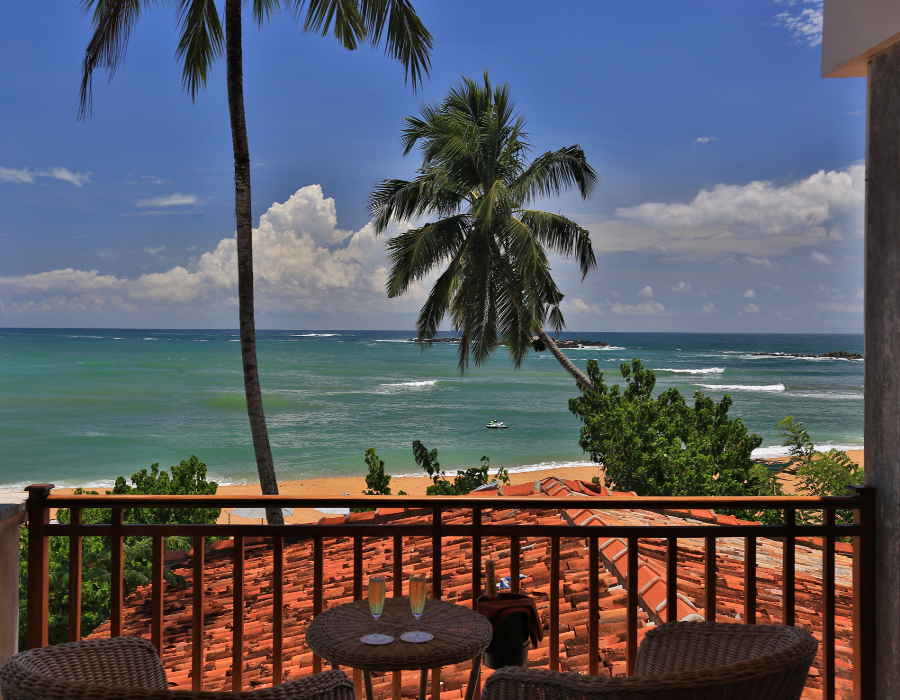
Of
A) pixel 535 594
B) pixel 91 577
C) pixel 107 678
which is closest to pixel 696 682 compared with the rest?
pixel 107 678

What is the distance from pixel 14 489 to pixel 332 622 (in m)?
20.1

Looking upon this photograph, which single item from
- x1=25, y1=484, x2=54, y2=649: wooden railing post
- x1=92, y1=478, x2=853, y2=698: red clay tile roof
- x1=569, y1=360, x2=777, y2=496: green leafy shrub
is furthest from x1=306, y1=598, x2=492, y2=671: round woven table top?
x1=569, y1=360, x2=777, y2=496: green leafy shrub

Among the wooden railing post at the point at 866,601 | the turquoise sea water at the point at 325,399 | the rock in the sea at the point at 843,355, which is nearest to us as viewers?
the wooden railing post at the point at 866,601

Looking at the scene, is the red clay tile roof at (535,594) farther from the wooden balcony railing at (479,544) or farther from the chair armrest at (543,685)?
the chair armrest at (543,685)

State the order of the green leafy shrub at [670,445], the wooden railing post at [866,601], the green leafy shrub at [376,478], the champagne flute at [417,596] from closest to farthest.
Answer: the champagne flute at [417,596] → the wooden railing post at [866,601] → the green leafy shrub at [670,445] → the green leafy shrub at [376,478]

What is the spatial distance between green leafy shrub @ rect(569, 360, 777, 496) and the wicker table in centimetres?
811

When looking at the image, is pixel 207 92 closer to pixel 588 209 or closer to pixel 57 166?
pixel 57 166

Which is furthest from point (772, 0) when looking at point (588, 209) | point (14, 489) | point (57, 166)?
point (14, 489)

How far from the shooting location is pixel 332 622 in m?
1.92

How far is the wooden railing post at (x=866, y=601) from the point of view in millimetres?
2445

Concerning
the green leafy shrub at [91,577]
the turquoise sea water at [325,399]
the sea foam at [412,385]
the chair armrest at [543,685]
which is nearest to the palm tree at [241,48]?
the green leafy shrub at [91,577]

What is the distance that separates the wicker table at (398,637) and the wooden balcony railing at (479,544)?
36 centimetres

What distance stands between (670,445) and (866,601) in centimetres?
792

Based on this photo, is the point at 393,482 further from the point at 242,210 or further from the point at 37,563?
the point at 37,563
